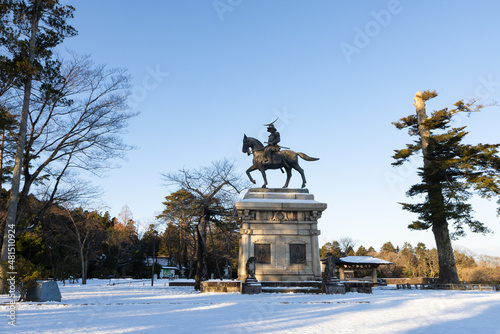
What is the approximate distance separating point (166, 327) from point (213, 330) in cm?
103

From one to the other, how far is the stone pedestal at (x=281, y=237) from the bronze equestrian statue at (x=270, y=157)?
7.39ft

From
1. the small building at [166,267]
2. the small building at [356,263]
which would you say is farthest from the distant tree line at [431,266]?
the small building at [166,267]

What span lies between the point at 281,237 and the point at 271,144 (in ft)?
17.5

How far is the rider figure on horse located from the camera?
20.2m

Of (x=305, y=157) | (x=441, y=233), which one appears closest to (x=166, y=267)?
(x=441, y=233)

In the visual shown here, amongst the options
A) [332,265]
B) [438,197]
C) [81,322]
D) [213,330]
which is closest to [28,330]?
[81,322]

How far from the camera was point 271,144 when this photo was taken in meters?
20.5

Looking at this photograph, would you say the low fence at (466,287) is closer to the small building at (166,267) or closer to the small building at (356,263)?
the small building at (356,263)

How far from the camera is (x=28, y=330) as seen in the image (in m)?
6.50

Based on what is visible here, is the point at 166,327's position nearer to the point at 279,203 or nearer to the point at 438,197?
the point at 279,203

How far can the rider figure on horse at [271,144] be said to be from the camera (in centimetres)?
2025

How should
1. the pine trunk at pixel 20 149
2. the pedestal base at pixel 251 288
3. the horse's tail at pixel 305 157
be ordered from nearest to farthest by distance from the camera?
the pedestal base at pixel 251 288 < the pine trunk at pixel 20 149 < the horse's tail at pixel 305 157

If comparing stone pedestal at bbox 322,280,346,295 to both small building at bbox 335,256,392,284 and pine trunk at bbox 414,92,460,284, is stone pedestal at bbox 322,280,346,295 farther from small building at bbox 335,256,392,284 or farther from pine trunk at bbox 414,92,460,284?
small building at bbox 335,256,392,284

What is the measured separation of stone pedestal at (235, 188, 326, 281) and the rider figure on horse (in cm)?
266
